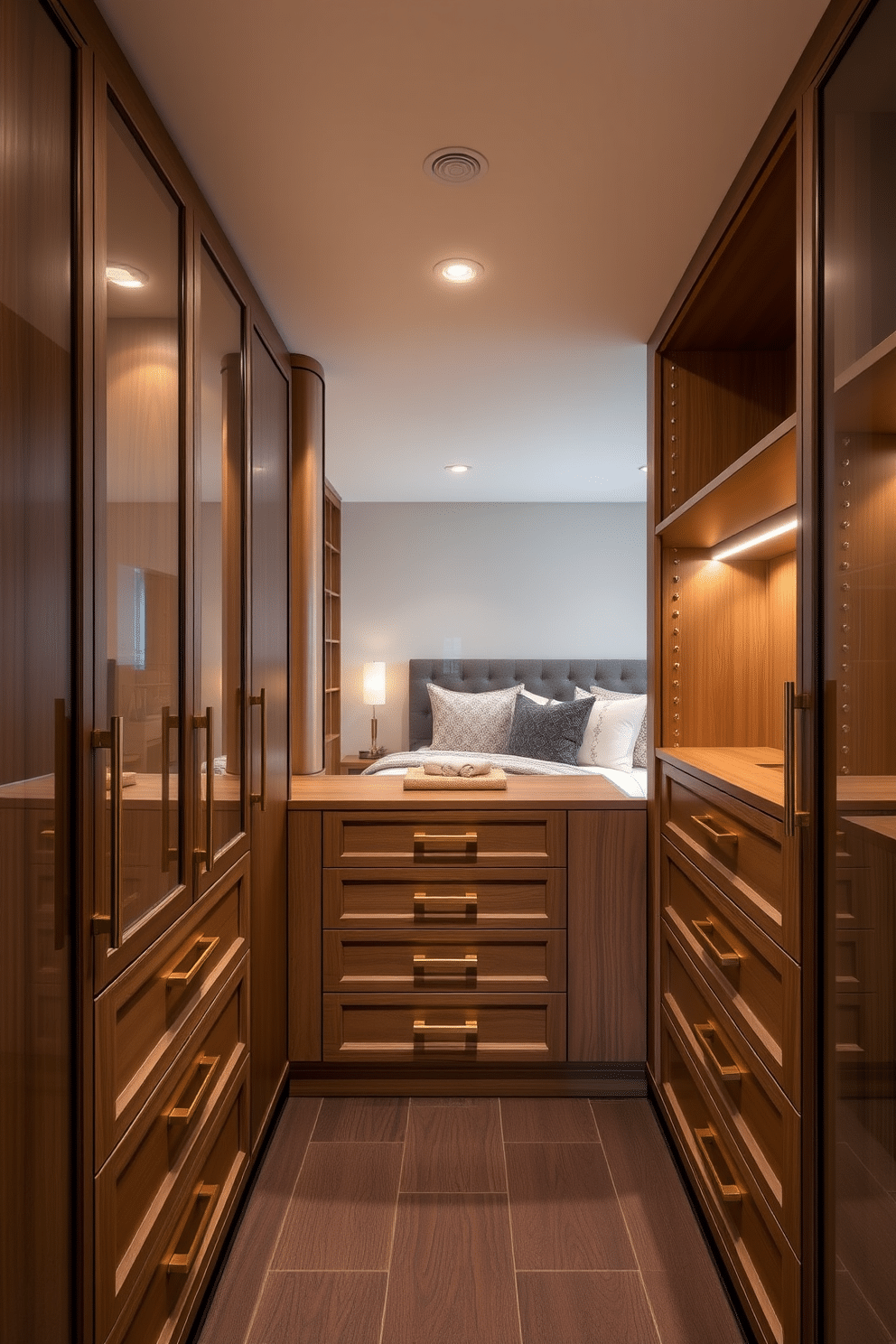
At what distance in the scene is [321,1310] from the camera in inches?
65.7

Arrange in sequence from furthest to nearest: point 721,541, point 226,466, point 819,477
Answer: point 721,541 → point 226,466 → point 819,477

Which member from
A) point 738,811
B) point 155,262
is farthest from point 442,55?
point 738,811

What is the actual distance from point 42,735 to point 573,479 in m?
3.96

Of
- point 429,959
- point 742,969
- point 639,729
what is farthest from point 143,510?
point 639,729

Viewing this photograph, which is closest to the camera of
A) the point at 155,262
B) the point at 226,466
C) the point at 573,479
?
the point at 155,262

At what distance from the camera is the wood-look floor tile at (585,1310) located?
1.60 meters

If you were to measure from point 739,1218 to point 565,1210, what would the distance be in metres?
0.48

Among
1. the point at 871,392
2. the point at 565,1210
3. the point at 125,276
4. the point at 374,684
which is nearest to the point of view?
the point at 871,392

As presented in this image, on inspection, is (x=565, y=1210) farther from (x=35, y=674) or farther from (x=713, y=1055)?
(x=35, y=674)

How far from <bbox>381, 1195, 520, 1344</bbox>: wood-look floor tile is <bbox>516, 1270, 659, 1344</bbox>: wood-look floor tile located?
4 centimetres

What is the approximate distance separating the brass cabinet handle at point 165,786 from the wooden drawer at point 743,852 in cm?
106

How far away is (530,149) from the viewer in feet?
5.19

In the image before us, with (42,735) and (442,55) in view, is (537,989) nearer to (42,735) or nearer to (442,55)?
(42,735)

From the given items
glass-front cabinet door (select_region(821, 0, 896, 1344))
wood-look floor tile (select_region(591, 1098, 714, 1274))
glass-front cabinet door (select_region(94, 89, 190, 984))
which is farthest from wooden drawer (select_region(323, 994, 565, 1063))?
glass-front cabinet door (select_region(821, 0, 896, 1344))
